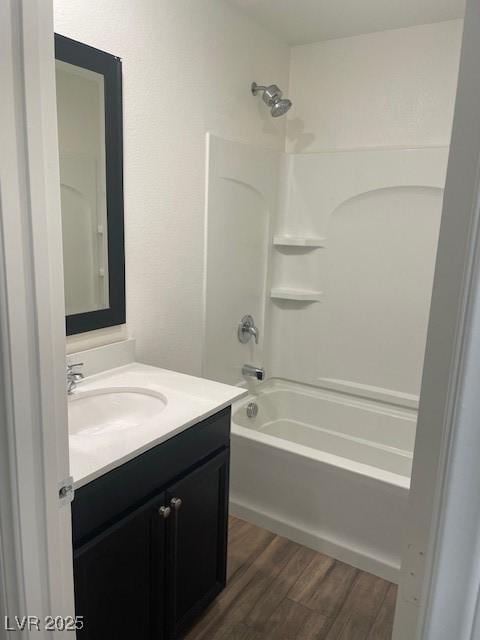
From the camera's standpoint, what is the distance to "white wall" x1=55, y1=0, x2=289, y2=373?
1853 millimetres

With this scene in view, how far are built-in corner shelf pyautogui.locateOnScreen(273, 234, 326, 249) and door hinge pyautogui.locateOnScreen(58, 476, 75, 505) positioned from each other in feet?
7.11

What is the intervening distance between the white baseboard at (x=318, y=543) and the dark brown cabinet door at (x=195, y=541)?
51cm

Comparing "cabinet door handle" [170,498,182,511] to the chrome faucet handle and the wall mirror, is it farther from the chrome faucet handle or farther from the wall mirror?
the chrome faucet handle

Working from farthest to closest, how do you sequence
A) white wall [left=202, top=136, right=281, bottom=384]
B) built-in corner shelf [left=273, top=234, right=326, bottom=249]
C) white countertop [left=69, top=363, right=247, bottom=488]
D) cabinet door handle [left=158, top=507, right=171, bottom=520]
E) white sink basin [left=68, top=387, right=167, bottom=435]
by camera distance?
1. built-in corner shelf [left=273, top=234, right=326, bottom=249]
2. white wall [left=202, top=136, right=281, bottom=384]
3. white sink basin [left=68, top=387, right=167, bottom=435]
4. cabinet door handle [left=158, top=507, right=171, bottom=520]
5. white countertop [left=69, top=363, right=247, bottom=488]

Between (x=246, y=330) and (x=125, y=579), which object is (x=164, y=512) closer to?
(x=125, y=579)

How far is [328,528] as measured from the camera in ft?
7.20

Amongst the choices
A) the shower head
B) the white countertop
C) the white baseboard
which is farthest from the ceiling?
the white baseboard

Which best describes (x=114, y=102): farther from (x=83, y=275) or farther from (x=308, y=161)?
(x=308, y=161)

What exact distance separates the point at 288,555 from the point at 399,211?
5.93 feet

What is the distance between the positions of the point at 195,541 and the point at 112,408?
21.1 inches

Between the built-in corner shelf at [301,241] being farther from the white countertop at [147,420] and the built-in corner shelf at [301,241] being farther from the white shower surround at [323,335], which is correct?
the white countertop at [147,420]

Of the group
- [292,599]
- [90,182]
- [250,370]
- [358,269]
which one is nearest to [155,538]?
[292,599]

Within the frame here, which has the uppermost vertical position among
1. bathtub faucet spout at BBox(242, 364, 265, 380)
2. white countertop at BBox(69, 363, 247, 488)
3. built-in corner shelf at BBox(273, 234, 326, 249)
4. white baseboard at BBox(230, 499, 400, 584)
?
built-in corner shelf at BBox(273, 234, 326, 249)

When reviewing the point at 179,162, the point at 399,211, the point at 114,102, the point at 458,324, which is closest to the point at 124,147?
the point at 114,102
